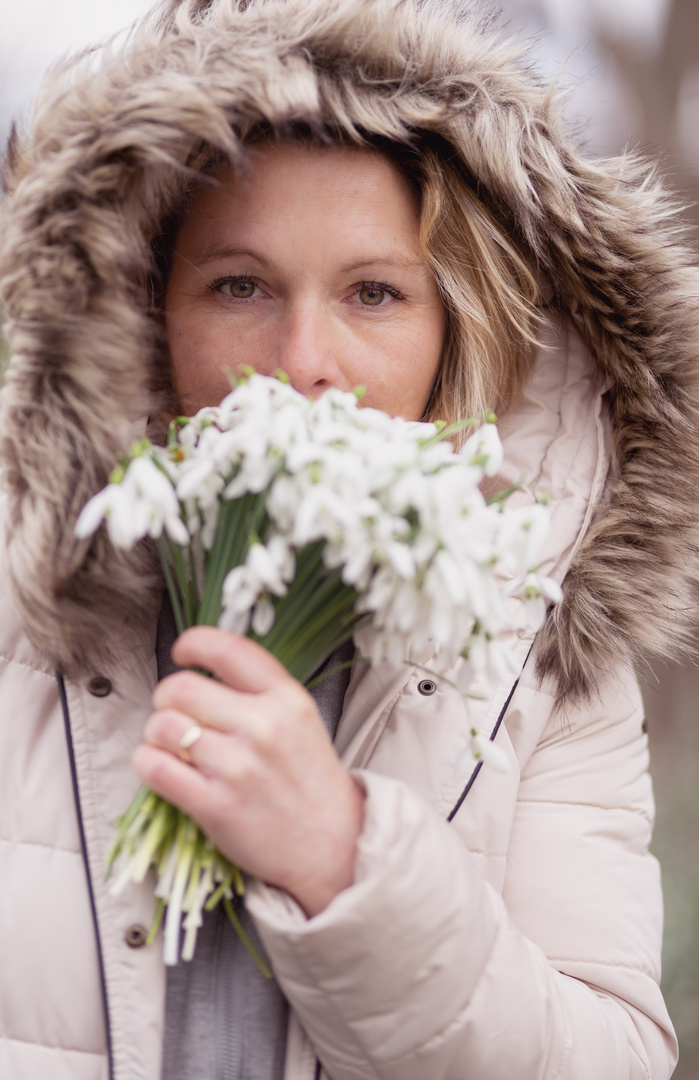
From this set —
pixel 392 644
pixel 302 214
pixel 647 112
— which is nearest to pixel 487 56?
pixel 302 214

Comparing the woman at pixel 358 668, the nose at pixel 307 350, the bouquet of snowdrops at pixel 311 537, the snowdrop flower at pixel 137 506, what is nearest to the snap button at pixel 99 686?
the woman at pixel 358 668

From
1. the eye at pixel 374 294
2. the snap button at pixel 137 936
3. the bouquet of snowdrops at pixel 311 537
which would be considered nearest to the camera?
the bouquet of snowdrops at pixel 311 537

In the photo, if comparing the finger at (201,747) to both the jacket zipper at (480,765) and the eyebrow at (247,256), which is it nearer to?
the jacket zipper at (480,765)

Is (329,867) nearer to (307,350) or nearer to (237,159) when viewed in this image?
(307,350)

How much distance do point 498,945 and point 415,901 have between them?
155mm

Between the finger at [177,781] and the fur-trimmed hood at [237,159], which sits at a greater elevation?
the fur-trimmed hood at [237,159]

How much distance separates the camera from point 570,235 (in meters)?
1.23

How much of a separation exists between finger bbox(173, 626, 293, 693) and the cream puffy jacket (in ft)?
0.55

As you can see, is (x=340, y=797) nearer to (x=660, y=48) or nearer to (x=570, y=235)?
(x=570, y=235)

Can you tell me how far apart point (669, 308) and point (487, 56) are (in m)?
0.45

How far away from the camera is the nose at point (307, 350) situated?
1008 millimetres

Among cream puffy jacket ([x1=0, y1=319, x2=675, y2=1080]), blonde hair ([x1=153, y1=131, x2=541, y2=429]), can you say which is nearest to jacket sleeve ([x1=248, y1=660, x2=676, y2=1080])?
cream puffy jacket ([x1=0, y1=319, x2=675, y2=1080])

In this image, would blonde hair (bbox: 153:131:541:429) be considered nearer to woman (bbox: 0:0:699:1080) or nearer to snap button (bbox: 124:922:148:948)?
woman (bbox: 0:0:699:1080)

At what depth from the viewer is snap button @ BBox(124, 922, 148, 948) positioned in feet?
2.83
